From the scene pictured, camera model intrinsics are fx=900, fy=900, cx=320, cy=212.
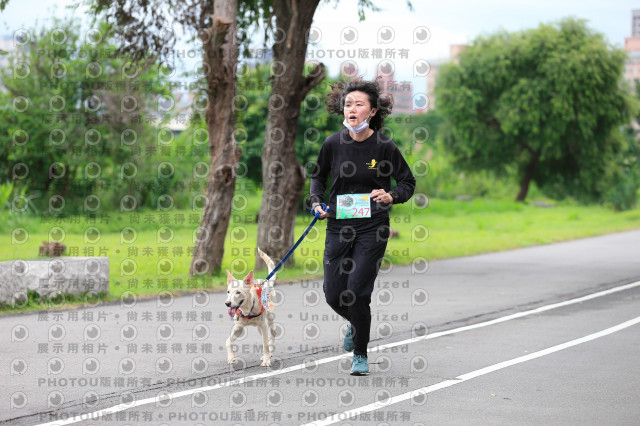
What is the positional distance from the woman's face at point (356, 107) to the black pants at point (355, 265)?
2.77 ft

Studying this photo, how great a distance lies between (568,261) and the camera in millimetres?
19672

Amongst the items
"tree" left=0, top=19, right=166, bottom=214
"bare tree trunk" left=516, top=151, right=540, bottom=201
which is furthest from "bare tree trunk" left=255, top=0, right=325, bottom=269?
"bare tree trunk" left=516, top=151, right=540, bottom=201

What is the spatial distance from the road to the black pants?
51cm

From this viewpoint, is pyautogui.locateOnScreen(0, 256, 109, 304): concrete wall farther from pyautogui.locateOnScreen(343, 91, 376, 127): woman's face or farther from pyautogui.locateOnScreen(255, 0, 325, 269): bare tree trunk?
pyautogui.locateOnScreen(343, 91, 376, 127): woman's face

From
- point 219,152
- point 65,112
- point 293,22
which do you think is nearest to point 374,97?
point 219,152

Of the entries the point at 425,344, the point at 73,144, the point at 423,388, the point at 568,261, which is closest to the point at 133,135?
the point at 73,144

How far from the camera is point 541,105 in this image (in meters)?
48.5

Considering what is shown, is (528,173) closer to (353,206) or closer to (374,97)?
(374,97)

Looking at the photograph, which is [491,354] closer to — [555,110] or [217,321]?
[217,321]

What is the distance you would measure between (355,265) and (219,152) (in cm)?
804

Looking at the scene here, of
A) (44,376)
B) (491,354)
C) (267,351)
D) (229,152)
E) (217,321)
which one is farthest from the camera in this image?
(229,152)

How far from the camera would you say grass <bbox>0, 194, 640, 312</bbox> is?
15555 mm

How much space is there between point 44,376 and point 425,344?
387 cm

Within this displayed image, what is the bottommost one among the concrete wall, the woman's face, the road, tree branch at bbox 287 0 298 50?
the road
